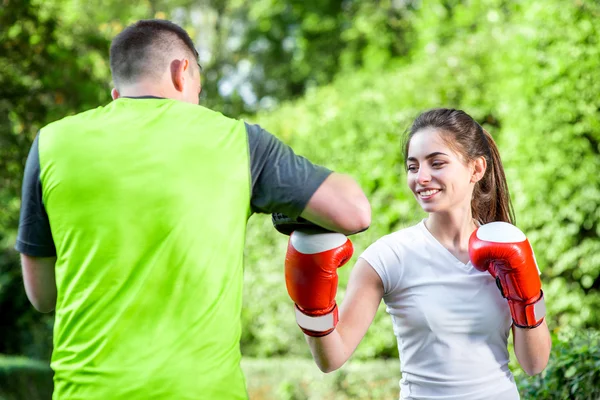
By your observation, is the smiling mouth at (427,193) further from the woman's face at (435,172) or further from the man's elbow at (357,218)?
the man's elbow at (357,218)

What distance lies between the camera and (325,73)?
63.9 feet

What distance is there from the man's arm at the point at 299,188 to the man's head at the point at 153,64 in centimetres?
23

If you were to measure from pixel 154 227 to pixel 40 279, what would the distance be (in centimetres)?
42

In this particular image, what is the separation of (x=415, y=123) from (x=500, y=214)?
1.70ft

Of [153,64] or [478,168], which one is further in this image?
[478,168]

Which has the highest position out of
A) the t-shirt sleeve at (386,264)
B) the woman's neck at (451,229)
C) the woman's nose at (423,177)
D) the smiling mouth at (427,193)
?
the woman's nose at (423,177)

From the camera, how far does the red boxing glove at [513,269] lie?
2605 millimetres

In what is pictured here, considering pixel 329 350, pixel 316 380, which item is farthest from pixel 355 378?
pixel 329 350

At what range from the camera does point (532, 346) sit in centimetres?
265

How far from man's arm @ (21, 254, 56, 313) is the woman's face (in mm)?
1250

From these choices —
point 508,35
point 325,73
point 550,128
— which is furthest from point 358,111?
point 325,73

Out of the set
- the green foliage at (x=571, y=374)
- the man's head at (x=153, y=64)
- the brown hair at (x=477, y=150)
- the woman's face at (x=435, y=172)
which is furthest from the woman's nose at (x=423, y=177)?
the green foliage at (x=571, y=374)

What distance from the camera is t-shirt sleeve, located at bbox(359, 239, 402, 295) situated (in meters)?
2.69

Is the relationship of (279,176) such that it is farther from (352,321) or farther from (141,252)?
(352,321)
